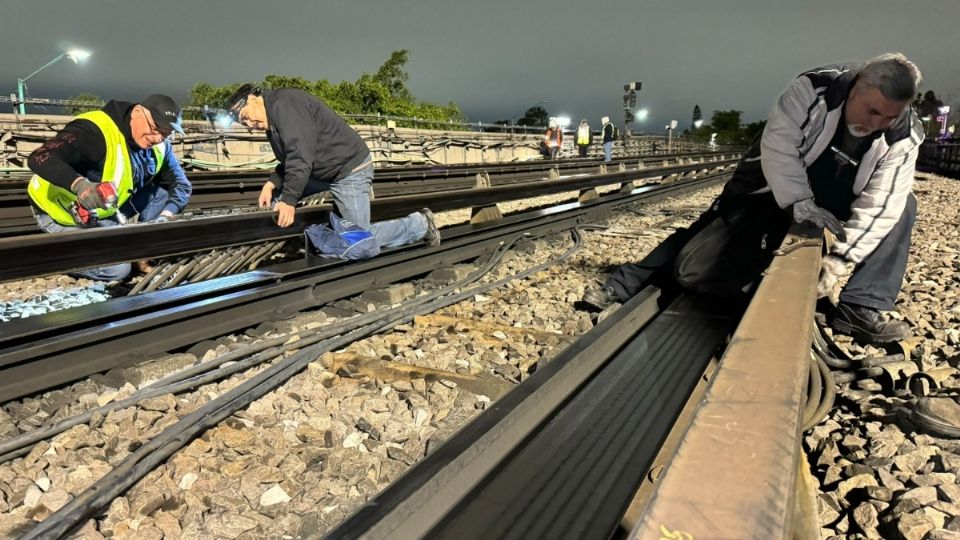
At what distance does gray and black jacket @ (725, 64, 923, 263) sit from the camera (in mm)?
3211

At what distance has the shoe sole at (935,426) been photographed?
94.0 inches

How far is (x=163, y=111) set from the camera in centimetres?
475

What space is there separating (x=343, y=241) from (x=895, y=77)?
370 cm

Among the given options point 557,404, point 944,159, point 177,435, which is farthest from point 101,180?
point 944,159

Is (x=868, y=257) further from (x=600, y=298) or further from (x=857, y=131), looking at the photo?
(x=600, y=298)

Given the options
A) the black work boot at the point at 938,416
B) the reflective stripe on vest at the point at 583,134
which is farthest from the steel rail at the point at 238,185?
the reflective stripe on vest at the point at 583,134

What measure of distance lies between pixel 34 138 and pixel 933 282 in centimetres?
1863

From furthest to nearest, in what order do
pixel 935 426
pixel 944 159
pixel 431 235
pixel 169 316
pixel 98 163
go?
pixel 944 159 < pixel 431 235 < pixel 98 163 < pixel 169 316 < pixel 935 426

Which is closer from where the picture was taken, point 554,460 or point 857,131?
point 554,460

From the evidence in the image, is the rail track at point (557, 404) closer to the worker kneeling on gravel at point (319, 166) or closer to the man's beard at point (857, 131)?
the worker kneeling on gravel at point (319, 166)

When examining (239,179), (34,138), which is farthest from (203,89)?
(239,179)

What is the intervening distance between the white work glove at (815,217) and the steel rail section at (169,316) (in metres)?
2.92

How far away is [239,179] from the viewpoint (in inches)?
458

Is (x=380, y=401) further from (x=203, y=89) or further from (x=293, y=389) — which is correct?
(x=203, y=89)
